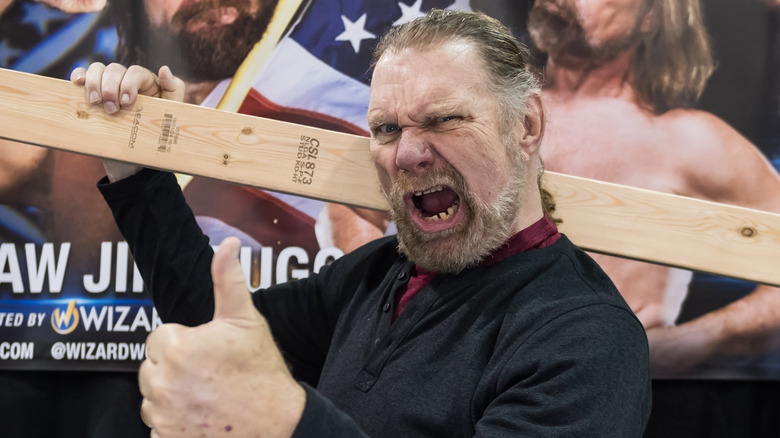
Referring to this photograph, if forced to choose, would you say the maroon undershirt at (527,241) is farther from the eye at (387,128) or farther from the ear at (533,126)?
the eye at (387,128)

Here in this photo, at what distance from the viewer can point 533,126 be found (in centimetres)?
121

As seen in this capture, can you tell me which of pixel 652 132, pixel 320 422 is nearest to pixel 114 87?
pixel 320 422

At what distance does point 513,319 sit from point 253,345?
1.44ft

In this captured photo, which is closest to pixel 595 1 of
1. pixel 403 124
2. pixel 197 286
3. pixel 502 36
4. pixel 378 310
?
pixel 502 36

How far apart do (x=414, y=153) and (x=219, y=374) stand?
549 mm

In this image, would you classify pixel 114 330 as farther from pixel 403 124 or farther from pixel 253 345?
pixel 253 345

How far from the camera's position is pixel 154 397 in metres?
0.66

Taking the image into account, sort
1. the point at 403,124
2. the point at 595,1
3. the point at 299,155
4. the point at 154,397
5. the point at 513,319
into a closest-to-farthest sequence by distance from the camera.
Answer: the point at 154,397
the point at 513,319
the point at 403,124
the point at 299,155
the point at 595,1

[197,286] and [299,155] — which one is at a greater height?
[299,155]

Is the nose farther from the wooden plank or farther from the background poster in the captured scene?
the background poster

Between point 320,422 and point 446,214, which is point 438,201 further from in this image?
point 320,422

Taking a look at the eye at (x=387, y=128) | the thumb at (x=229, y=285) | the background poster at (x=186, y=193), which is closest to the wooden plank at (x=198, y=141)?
the eye at (x=387, y=128)

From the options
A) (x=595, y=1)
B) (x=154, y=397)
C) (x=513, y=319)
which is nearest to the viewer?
(x=154, y=397)

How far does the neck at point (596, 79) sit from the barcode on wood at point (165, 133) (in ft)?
3.06
